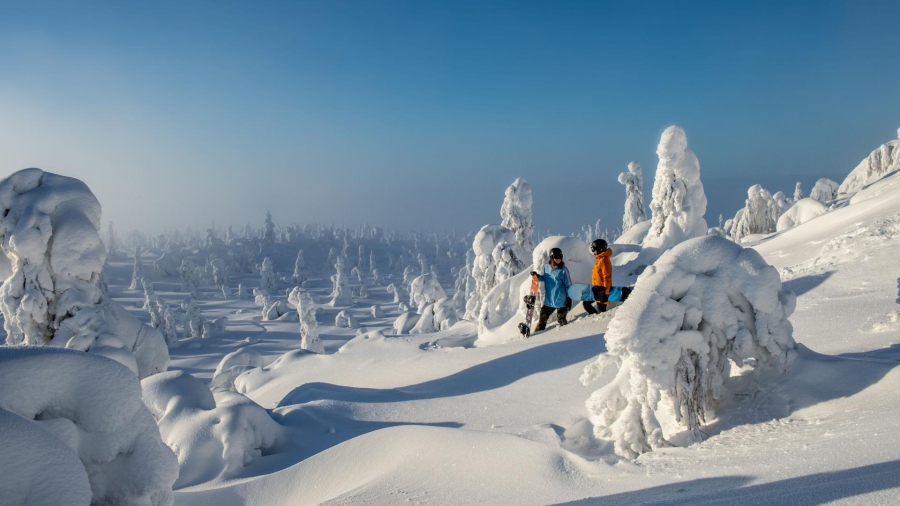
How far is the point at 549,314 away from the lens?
11.5 m

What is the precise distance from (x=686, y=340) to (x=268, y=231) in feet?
348

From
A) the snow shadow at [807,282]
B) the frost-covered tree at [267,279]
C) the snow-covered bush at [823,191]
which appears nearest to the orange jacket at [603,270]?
the snow shadow at [807,282]

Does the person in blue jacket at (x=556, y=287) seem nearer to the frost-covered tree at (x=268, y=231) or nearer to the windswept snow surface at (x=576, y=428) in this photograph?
the windswept snow surface at (x=576, y=428)

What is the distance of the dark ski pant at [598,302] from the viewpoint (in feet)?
33.8

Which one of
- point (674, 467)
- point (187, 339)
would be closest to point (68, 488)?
point (674, 467)

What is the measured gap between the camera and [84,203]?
1050cm

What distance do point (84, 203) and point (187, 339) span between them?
3307 centimetres

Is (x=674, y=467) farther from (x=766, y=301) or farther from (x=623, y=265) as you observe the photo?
(x=623, y=265)

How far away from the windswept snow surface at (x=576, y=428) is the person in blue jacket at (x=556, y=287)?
40 cm

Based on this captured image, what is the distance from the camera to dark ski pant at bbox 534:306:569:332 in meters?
11.1

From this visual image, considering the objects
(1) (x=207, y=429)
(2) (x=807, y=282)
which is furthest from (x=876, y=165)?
(1) (x=207, y=429)

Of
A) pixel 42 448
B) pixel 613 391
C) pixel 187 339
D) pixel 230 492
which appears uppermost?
pixel 42 448

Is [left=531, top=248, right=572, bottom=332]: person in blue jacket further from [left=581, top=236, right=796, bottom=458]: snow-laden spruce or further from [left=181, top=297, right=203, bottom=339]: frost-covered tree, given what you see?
[left=181, top=297, right=203, bottom=339]: frost-covered tree

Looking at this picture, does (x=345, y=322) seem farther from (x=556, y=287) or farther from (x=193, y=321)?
(x=556, y=287)
